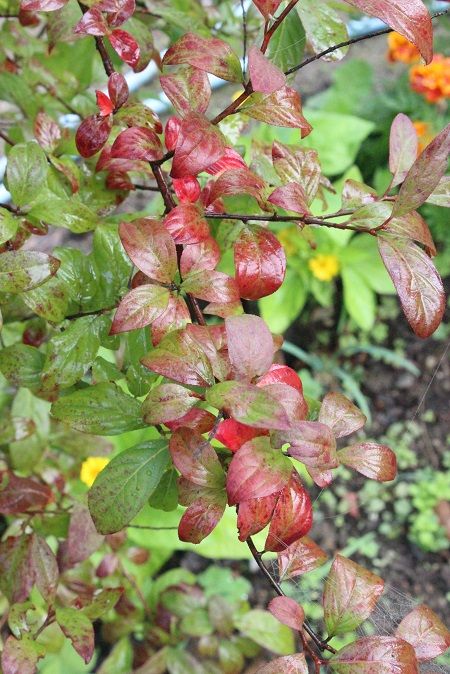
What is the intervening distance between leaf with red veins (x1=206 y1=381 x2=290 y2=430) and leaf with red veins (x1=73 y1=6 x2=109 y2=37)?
32 cm

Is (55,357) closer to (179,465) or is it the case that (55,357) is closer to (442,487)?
(179,465)

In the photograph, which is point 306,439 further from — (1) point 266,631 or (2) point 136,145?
(1) point 266,631

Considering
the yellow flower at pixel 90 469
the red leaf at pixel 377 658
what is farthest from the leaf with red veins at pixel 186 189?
the yellow flower at pixel 90 469

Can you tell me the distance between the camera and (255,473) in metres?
0.46

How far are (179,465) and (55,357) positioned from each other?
191 mm

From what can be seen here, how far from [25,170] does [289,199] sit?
23 cm

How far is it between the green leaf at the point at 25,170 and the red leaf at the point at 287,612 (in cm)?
39

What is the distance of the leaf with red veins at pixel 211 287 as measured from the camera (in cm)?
56

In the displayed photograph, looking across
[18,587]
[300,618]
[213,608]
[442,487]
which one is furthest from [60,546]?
[442,487]

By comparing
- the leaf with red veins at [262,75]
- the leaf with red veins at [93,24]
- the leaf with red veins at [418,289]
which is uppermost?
the leaf with red veins at [93,24]

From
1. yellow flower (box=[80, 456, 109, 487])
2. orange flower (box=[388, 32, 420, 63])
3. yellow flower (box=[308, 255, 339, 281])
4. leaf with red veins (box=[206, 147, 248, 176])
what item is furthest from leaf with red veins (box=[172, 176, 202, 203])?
orange flower (box=[388, 32, 420, 63])

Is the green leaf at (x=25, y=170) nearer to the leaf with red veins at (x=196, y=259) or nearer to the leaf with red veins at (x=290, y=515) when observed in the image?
the leaf with red veins at (x=196, y=259)

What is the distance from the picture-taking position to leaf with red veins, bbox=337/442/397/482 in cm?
56

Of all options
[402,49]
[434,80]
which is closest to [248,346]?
[434,80]
